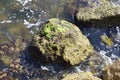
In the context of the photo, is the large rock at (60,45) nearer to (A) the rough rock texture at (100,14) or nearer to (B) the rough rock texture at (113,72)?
(A) the rough rock texture at (100,14)

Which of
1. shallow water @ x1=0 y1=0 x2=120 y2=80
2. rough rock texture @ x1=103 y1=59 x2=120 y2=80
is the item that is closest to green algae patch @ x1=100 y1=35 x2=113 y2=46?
shallow water @ x1=0 y1=0 x2=120 y2=80

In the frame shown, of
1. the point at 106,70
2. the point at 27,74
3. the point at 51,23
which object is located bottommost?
the point at 27,74

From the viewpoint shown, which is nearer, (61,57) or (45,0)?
(61,57)

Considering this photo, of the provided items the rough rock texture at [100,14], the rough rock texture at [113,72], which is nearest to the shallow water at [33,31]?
the rough rock texture at [100,14]

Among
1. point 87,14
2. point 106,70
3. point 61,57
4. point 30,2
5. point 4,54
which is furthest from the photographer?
point 30,2

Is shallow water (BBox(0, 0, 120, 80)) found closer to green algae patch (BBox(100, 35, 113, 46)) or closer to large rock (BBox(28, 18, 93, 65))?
green algae patch (BBox(100, 35, 113, 46))

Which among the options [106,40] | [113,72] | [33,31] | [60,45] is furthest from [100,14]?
[113,72]

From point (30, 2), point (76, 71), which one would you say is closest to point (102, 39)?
point (76, 71)

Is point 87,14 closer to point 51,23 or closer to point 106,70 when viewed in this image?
point 51,23

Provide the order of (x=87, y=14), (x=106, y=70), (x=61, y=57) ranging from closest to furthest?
1. (x=106, y=70)
2. (x=61, y=57)
3. (x=87, y=14)
